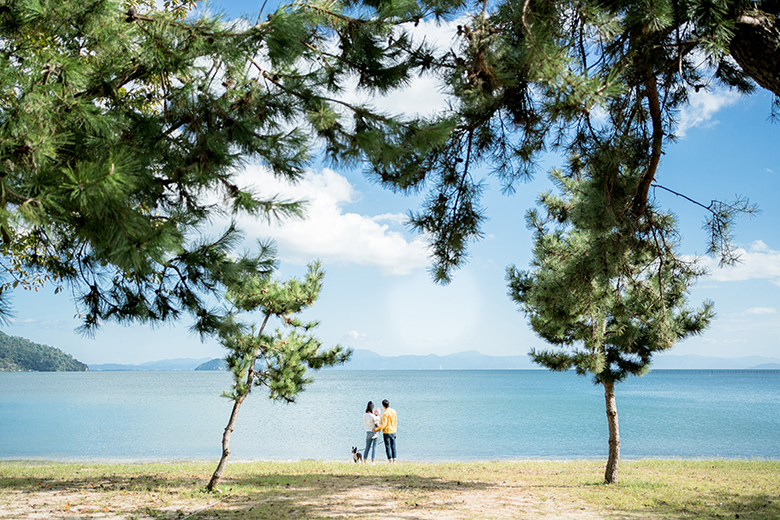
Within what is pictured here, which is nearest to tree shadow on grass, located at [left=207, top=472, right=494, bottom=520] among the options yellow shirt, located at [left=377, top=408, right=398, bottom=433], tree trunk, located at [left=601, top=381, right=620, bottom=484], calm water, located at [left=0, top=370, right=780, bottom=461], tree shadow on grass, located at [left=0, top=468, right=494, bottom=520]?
tree shadow on grass, located at [left=0, top=468, right=494, bottom=520]

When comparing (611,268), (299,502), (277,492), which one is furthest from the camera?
(277,492)

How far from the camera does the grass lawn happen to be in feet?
20.0

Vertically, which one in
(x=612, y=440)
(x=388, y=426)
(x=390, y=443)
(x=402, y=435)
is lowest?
(x=402, y=435)

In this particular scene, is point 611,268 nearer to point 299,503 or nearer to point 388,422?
point 299,503

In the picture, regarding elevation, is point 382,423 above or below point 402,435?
above

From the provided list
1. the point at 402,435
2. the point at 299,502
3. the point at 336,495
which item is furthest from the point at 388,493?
the point at 402,435

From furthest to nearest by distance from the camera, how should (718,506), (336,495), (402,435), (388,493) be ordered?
(402,435)
(388,493)
(336,495)
(718,506)

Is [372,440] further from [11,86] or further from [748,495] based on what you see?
[11,86]

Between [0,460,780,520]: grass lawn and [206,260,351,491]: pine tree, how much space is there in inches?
43.2

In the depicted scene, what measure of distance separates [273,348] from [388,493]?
2632 millimetres

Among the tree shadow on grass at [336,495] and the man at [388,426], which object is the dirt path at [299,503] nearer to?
the tree shadow on grass at [336,495]

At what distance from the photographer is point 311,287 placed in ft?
25.3

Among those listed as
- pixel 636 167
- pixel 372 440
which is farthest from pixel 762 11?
pixel 372 440

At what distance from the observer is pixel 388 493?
290 inches
